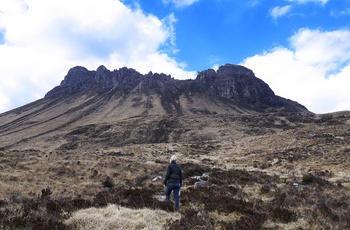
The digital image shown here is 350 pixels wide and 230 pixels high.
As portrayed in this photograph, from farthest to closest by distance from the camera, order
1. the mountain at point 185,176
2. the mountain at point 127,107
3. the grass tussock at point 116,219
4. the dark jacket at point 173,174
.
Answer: the mountain at point 127,107 → the dark jacket at point 173,174 → the mountain at point 185,176 → the grass tussock at point 116,219

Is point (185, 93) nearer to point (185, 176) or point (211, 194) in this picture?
point (185, 176)

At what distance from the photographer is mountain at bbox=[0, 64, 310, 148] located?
99938 millimetres

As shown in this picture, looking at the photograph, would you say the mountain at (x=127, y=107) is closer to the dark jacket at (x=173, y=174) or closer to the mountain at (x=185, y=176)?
the mountain at (x=185, y=176)

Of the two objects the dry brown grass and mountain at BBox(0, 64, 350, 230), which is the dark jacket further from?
the dry brown grass

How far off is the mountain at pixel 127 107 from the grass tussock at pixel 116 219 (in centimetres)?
6883

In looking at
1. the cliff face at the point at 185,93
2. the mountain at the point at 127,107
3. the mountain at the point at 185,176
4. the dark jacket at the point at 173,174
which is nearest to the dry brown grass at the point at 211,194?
the mountain at the point at 185,176

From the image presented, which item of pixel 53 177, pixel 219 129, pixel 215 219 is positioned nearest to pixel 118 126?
pixel 219 129

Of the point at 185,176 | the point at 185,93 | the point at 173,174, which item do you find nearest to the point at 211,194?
the point at 173,174

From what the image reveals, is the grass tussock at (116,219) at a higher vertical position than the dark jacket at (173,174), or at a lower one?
lower

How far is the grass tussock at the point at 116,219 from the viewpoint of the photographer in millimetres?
8070

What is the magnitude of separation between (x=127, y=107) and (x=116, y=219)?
137 m

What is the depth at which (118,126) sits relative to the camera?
97.1 meters

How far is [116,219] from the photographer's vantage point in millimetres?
8352

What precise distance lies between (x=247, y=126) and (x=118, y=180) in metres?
69.7
